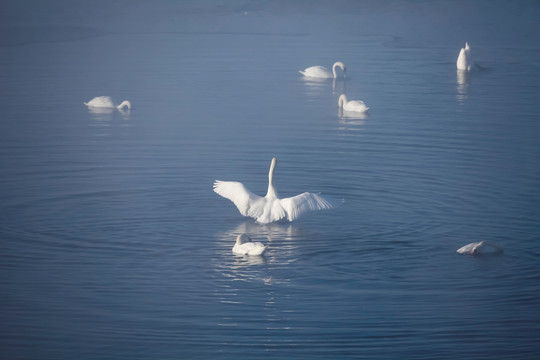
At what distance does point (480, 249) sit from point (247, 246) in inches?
113

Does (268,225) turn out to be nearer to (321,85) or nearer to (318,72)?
(321,85)

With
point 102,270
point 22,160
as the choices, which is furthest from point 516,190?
point 22,160

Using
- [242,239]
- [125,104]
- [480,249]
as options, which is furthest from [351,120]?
[242,239]

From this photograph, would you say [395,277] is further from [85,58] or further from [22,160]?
[85,58]

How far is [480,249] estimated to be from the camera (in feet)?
39.3

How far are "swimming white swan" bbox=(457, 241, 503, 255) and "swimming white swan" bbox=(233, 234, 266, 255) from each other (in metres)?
2.49

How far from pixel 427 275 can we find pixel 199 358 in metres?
3.43

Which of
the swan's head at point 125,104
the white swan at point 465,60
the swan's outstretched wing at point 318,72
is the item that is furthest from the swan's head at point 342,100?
the white swan at point 465,60

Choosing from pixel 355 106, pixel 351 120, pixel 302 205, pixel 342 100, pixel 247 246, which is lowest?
pixel 247 246

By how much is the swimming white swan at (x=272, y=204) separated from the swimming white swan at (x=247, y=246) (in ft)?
4.01

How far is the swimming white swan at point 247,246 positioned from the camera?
11.7m

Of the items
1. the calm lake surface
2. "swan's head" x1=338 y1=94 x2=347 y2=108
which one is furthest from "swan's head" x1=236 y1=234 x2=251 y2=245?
"swan's head" x1=338 y1=94 x2=347 y2=108

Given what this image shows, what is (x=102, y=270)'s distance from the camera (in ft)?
37.8

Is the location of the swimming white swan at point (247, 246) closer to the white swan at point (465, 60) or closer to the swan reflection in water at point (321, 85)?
the swan reflection in water at point (321, 85)
